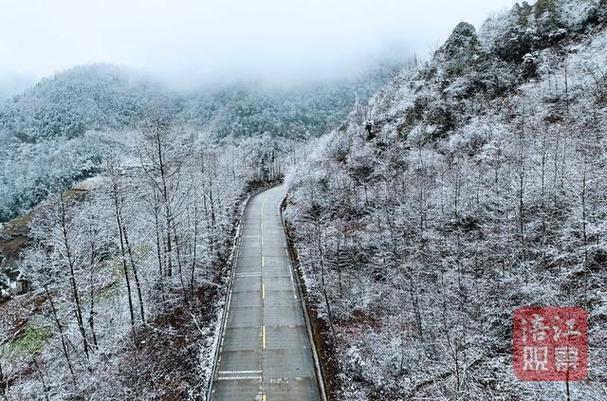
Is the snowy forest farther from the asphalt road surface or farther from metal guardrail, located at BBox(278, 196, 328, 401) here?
the asphalt road surface

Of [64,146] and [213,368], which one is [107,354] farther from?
[64,146]

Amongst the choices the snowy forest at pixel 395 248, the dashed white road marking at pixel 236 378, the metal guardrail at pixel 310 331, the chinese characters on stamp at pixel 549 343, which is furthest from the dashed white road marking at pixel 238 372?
the chinese characters on stamp at pixel 549 343

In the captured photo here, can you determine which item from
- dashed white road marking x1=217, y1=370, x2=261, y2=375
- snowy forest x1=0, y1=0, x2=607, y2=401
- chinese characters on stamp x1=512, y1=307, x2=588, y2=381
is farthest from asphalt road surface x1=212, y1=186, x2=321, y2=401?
chinese characters on stamp x1=512, y1=307, x2=588, y2=381

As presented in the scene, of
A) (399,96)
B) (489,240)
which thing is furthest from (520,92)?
(489,240)

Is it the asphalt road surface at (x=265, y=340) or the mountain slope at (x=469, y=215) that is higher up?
the mountain slope at (x=469, y=215)

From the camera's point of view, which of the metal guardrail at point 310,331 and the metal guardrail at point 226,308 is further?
the metal guardrail at point 226,308

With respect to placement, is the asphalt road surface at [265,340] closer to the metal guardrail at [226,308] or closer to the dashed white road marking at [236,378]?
the dashed white road marking at [236,378]
